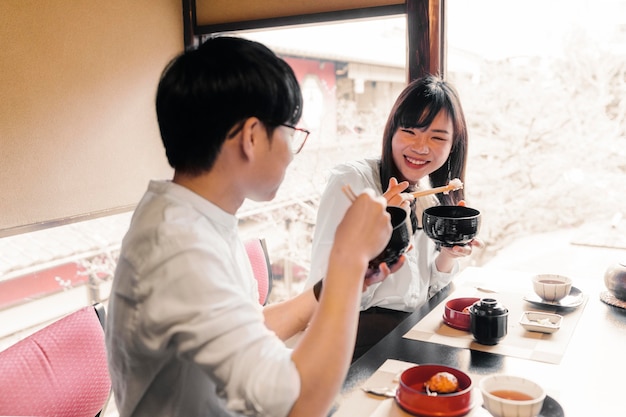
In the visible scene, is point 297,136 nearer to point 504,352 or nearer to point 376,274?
point 376,274

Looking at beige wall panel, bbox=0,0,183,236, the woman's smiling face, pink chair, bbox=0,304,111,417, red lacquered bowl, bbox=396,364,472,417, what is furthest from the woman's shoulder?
beige wall panel, bbox=0,0,183,236

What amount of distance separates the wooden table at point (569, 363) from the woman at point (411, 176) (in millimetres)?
331

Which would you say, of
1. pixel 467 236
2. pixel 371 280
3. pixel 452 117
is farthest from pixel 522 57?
pixel 371 280

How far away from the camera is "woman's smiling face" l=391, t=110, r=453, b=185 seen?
2.23 metres

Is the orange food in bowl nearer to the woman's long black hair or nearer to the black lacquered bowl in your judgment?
the black lacquered bowl

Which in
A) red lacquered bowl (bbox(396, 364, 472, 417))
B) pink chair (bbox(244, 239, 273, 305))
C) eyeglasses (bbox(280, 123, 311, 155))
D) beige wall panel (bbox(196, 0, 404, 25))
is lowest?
pink chair (bbox(244, 239, 273, 305))

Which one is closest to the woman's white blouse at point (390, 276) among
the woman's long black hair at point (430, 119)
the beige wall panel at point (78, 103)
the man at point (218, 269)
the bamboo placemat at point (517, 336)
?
the woman's long black hair at point (430, 119)

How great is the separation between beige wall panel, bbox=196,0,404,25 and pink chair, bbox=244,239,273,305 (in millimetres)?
1363

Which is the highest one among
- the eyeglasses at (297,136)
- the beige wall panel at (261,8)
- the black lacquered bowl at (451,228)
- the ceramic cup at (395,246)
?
the beige wall panel at (261,8)

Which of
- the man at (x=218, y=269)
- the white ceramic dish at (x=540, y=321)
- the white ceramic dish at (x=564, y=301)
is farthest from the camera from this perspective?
the white ceramic dish at (x=564, y=301)

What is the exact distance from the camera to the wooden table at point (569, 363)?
1.27 meters

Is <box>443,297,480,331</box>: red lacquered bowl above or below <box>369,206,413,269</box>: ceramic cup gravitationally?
below

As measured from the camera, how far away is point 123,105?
322cm

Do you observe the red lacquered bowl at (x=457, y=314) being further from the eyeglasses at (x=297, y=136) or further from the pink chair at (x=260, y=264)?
the pink chair at (x=260, y=264)
